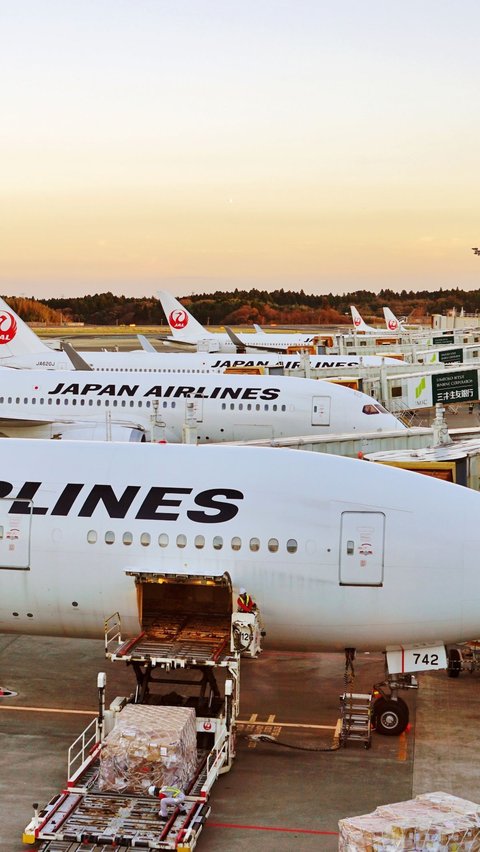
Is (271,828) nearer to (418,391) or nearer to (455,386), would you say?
(418,391)

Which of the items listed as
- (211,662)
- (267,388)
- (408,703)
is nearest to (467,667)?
(408,703)

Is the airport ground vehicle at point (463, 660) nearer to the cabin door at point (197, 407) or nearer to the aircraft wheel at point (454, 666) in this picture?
the aircraft wheel at point (454, 666)

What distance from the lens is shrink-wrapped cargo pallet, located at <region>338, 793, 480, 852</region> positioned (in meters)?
12.3

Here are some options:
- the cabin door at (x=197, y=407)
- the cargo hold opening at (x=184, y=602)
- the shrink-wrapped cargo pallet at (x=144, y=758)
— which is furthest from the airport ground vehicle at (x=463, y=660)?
the cabin door at (x=197, y=407)

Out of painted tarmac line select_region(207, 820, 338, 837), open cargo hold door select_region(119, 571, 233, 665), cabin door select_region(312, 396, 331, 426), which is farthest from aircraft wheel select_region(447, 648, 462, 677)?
cabin door select_region(312, 396, 331, 426)

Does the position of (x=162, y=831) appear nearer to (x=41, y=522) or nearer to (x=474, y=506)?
(x=41, y=522)

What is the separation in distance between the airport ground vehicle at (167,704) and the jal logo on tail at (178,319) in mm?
72082

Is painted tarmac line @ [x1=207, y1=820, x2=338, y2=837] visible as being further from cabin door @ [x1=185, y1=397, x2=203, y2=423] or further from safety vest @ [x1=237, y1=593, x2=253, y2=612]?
cabin door @ [x1=185, y1=397, x2=203, y2=423]

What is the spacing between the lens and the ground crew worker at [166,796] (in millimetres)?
14352

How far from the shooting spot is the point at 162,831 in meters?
13.9

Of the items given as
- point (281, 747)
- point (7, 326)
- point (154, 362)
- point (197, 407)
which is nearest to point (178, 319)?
point (7, 326)

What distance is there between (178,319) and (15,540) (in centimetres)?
7519

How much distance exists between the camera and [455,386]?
2174 inches

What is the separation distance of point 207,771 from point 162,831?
179 centimetres
